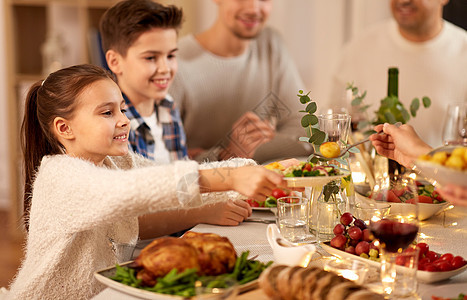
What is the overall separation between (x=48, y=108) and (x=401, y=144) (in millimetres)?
970

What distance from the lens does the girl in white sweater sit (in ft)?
3.89

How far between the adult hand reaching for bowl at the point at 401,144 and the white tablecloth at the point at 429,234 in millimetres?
197

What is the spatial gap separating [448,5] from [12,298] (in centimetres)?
349

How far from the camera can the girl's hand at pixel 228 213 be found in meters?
1.58

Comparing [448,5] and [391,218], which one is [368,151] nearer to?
[391,218]

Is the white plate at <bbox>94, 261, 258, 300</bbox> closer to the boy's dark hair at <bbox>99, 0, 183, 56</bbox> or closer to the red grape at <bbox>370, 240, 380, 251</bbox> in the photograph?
the red grape at <bbox>370, 240, 380, 251</bbox>

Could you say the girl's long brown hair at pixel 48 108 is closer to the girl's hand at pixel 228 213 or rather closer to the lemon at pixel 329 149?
the girl's hand at pixel 228 213

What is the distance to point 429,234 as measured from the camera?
4.86ft

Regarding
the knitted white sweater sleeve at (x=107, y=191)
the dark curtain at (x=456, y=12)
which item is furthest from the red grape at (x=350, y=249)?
the dark curtain at (x=456, y=12)

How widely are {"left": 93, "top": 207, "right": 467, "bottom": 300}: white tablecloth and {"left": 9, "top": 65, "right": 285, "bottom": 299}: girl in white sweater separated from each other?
0.11 meters

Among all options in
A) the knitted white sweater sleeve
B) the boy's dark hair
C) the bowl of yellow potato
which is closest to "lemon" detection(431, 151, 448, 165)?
the bowl of yellow potato

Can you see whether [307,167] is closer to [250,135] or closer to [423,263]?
[423,263]

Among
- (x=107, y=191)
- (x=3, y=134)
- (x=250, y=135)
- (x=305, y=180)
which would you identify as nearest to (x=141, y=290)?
(x=107, y=191)

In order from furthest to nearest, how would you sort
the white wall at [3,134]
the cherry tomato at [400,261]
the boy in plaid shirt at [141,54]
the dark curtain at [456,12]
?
the white wall at [3,134] → the dark curtain at [456,12] → the boy in plaid shirt at [141,54] → the cherry tomato at [400,261]
